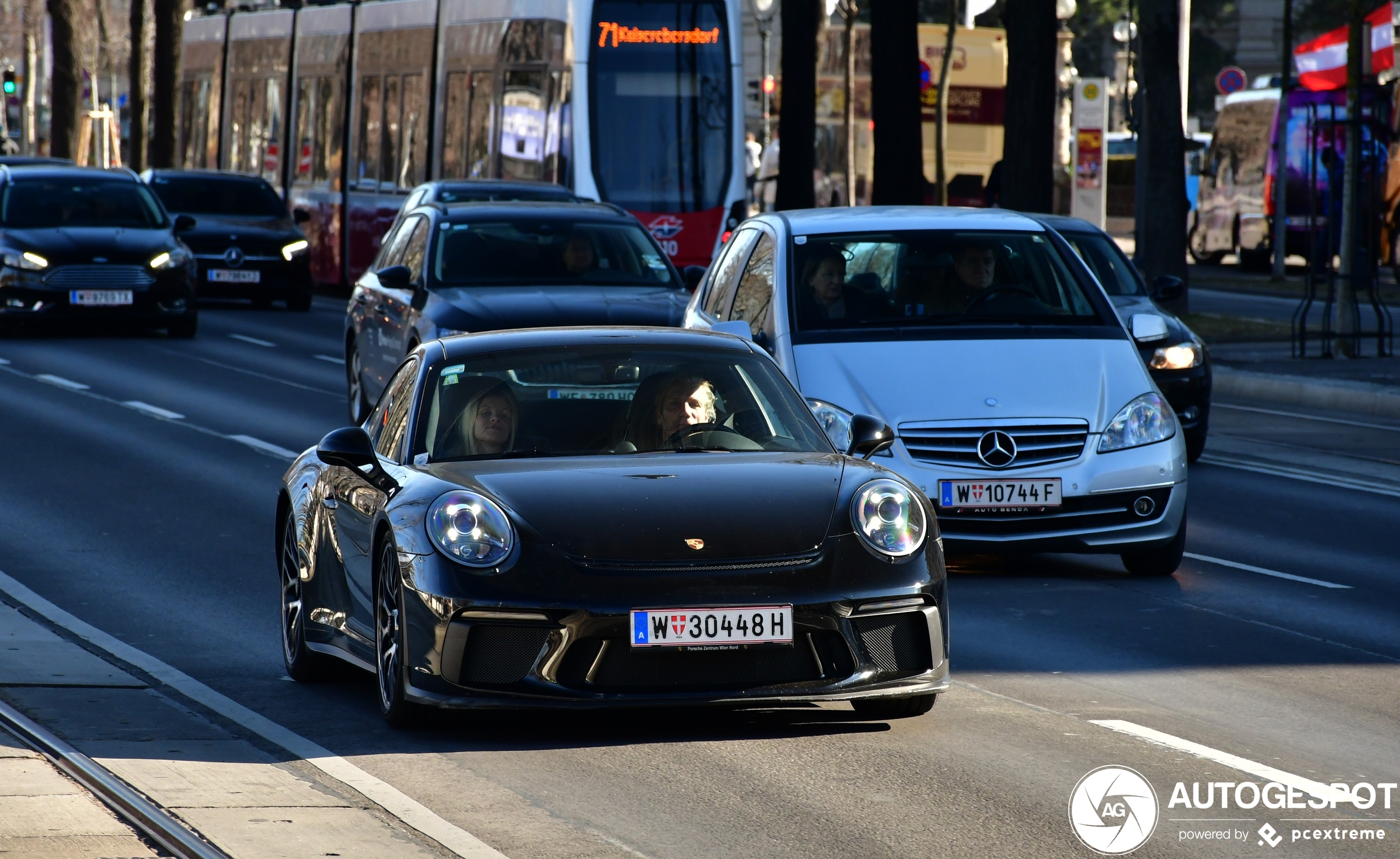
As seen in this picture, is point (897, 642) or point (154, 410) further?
point (154, 410)

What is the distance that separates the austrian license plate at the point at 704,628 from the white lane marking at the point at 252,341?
1975 cm

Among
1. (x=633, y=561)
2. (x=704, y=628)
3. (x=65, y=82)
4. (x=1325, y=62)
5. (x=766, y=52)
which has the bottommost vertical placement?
(x=704, y=628)

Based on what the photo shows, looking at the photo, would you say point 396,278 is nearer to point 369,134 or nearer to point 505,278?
point 505,278

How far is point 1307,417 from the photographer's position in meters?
19.8

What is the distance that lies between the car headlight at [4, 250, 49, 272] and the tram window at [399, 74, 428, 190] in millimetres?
7395

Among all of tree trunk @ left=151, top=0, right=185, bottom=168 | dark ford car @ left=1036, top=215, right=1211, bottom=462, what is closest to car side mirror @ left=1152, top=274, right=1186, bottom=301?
dark ford car @ left=1036, top=215, right=1211, bottom=462

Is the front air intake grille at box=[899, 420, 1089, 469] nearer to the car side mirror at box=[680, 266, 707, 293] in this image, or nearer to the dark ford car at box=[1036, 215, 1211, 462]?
the dark ford car at box=[1036, 215, 1211, 462]

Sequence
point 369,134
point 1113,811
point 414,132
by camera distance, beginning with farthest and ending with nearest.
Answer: point 369,134 < point 414,132 < point 1113,811

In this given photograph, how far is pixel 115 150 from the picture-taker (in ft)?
252

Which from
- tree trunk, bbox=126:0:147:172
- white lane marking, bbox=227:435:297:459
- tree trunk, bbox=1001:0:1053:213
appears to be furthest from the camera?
tree trunk, bbox=126:0:147:172

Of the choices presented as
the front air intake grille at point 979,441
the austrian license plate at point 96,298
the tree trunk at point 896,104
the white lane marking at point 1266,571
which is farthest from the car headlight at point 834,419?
the tree trunk at point 896,104

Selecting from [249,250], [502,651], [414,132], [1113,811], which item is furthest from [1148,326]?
[414,132]

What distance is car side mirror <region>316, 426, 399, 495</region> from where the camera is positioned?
789 cm

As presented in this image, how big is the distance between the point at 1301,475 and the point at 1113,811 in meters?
9.86
